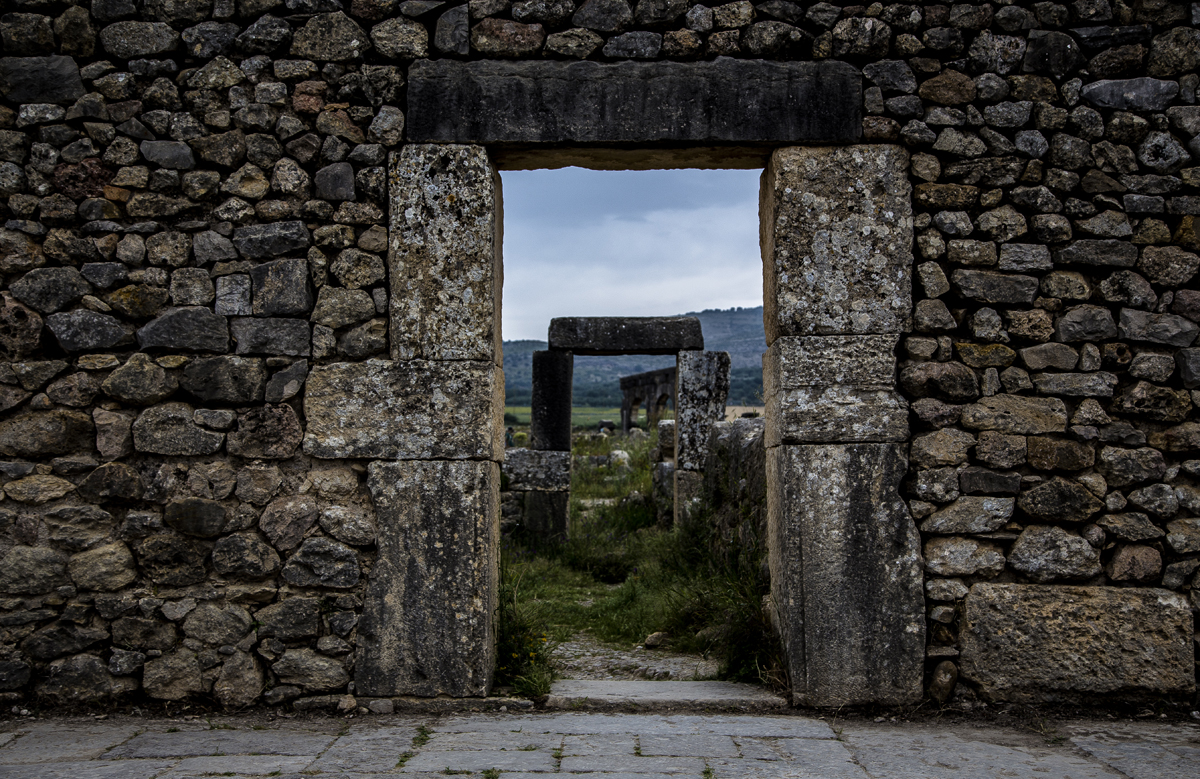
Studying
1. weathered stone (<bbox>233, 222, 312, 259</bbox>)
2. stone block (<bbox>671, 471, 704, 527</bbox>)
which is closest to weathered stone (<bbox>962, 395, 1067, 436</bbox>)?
weathered stone (<bbox>233, 222, 312, 259</bbox>)

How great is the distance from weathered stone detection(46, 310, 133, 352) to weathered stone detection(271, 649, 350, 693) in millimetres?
1630

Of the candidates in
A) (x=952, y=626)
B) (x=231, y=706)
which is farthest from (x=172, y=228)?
(x=952, y=626)

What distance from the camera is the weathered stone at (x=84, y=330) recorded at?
347 cm

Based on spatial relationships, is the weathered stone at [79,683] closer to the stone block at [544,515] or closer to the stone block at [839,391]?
the stone block at [839,391]

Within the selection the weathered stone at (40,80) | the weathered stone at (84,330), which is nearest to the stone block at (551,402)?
the weathered stone at (84,330)

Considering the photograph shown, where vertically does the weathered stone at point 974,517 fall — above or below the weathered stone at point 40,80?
below

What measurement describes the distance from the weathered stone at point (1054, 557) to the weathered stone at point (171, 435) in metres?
3.63

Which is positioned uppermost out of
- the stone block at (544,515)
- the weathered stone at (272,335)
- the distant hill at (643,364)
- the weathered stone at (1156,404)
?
the distant hill at (643,364)

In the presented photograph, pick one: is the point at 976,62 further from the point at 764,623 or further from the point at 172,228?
the point at 172,228

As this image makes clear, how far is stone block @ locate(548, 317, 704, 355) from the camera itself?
355 inches

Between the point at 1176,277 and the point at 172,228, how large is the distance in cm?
460

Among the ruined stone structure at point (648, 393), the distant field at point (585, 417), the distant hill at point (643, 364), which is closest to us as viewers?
the ruined stone structure at point (648, 393)

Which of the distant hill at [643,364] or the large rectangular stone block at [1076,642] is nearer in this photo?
the large rectangular stone block at [1076,642]

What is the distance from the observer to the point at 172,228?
139 inches
